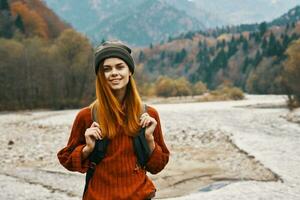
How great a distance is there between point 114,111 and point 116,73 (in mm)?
257

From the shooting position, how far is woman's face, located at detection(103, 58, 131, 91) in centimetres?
316

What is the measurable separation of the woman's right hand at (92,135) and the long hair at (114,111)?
0.03 metres

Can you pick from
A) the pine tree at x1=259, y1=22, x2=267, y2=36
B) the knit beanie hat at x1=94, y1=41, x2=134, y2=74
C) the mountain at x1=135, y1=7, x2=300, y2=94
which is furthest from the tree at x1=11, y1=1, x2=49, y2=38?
the pine tree at x1=259, y1=22, x2=267, y2=36

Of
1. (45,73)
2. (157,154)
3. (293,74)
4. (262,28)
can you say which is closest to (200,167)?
(157,154)

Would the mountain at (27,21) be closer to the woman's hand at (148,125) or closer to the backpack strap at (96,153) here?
the backpack strap at (96,153)

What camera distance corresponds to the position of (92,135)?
119 inches

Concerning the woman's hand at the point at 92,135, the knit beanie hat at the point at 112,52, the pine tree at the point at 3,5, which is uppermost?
the pine tree at the point at 3,5

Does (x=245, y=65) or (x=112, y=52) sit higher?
(x=245, y=65)

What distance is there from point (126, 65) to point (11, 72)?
51726 millimetres

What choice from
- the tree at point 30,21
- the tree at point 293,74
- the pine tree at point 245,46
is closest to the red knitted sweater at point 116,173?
the tree at point 293,74

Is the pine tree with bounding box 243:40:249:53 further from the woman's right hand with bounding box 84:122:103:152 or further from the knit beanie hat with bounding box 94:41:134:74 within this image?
the woman's right hand with bounding box 84:122:103:152

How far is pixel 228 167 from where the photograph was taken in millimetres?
14805

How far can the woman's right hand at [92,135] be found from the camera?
9.91 feet

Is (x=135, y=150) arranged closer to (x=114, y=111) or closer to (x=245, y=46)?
(x=114, y=111)
